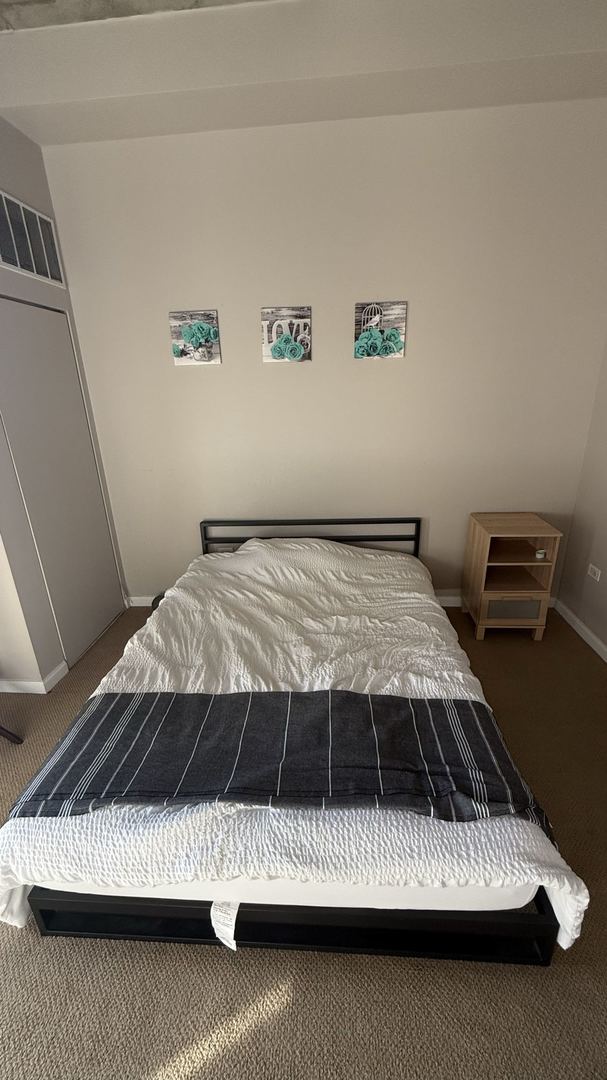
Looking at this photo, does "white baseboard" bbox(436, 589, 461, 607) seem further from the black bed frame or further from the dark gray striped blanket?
the black bed frame

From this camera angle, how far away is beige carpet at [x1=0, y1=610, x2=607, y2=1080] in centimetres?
108

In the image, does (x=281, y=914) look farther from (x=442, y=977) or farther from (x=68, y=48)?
(x=68, y=48)

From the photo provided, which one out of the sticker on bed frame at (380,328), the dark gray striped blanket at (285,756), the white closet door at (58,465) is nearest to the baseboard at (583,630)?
the dark gray striped blanket at (285,756)

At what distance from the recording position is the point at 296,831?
44.7 inches

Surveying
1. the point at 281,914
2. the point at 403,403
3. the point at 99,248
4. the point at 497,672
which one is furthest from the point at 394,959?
the point at 99,248

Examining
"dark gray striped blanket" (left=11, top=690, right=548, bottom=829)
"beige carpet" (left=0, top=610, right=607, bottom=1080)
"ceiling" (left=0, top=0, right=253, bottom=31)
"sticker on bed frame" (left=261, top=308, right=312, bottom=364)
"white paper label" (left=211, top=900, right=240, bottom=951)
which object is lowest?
"beige carpet" (left=0, top=610, right=607, bottom=1080)

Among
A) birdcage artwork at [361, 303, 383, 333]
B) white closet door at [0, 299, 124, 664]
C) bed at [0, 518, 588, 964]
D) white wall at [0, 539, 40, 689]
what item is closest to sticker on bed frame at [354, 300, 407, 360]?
birdcage artwork at [361, 303, 383, 333]

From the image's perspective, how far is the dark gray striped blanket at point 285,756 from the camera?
3.90 feet

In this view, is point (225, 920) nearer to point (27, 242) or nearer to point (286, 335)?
point (286, 335)

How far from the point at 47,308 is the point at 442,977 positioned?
10.8ft

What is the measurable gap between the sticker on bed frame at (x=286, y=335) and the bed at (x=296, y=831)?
1.89m

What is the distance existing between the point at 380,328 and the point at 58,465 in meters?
2.00

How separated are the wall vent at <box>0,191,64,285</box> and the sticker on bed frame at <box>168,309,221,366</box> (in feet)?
2.19

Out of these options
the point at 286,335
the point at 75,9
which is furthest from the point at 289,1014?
the point at 75,9
